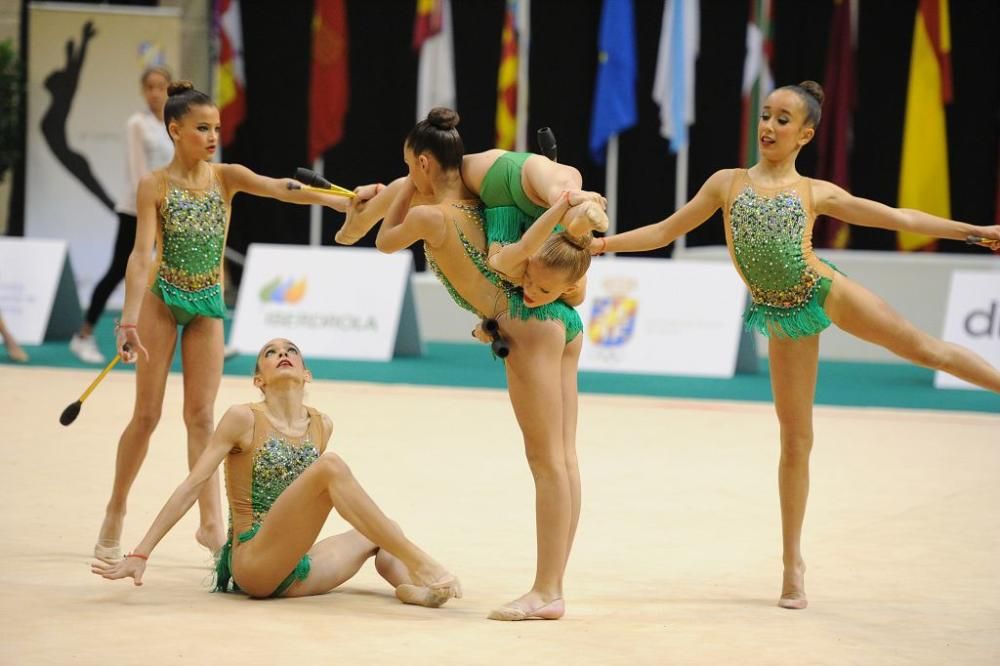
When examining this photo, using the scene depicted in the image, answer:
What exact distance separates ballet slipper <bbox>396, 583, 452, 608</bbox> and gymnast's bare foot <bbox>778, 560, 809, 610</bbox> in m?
1.09

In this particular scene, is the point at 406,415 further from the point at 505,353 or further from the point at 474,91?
the point at 474,91

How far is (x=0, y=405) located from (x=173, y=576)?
3.86m

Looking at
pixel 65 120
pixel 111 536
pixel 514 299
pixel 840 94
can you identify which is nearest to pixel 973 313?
pixel 840 94

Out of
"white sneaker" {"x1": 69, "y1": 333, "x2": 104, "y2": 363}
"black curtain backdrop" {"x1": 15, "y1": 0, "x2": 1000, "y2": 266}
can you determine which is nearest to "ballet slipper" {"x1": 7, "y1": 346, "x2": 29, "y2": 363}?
"white sneaker" {"x1": 69, "y1": 333, "x2": 104, "y2": 363}

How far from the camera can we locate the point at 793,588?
15.0 ft

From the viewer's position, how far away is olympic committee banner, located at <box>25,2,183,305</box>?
43.8 ft

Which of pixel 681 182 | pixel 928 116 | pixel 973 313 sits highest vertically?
pixel 928 116

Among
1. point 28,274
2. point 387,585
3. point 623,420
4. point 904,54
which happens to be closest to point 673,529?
point 387,585

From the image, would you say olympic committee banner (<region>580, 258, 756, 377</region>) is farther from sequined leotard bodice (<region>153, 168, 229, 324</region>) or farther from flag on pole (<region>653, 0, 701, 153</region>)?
sequined leotard bodice (<region>153, 168, 229, 324</region>)

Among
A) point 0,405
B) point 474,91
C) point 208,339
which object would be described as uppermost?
point 474,91

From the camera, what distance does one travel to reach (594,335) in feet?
34.3

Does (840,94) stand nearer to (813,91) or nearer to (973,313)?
(973,313)

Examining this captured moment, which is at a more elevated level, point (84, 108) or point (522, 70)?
point (522, 70)

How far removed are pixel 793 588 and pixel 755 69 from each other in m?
8.49
